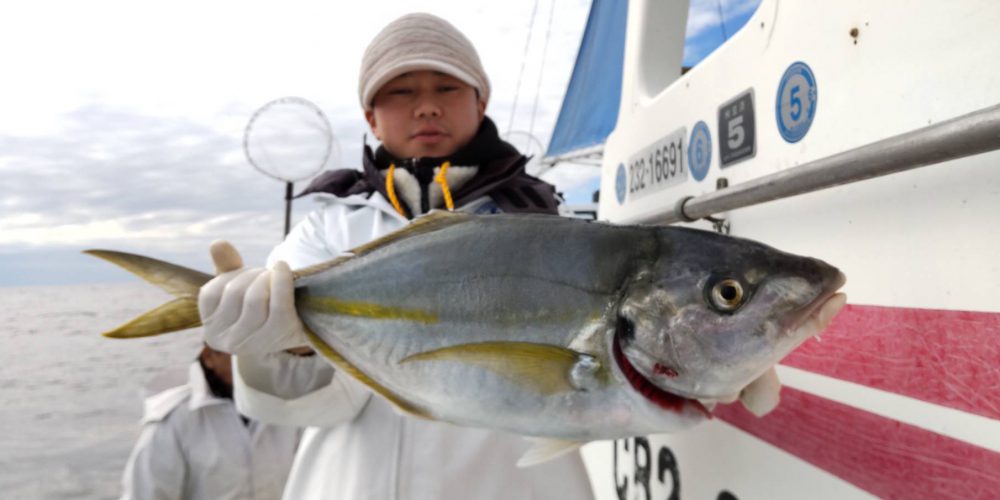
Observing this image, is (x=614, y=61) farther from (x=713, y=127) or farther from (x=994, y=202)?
(x=994, y=202)

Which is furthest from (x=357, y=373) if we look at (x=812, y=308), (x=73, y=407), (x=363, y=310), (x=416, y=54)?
(x=73, y=407)

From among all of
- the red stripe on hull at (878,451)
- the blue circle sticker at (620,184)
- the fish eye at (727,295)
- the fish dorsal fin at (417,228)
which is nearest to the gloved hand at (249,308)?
the fish dorsal fin at (417,228)

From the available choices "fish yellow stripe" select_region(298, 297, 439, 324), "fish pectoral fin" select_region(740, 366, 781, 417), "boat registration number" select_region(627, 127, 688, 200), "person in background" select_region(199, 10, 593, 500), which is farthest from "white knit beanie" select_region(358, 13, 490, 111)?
"fish pectoral fin" select_region(740, 366, 781, 417)

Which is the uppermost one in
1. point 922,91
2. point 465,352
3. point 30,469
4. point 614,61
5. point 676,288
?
point 614,61

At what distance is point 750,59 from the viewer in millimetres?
2059

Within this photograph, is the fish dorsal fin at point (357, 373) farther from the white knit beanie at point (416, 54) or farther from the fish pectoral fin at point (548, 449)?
the white knit beanie at point (416, 54)

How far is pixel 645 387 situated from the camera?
51.1 inches

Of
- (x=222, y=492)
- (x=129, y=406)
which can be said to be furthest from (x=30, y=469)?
(x=222, y=492)

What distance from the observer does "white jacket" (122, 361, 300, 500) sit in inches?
157

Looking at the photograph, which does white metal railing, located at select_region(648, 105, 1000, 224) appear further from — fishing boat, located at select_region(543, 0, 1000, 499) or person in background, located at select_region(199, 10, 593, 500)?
person in background, located at select_region(199, 10, 593, 500)

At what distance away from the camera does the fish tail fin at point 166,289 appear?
1.46 m

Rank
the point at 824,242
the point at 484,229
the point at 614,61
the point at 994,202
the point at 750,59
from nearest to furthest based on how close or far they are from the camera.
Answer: the point at 994,202 < the point at 484,229 < the point at 824,242 < the point at 750,59 < the point at 614,61

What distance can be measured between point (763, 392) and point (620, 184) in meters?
1.75

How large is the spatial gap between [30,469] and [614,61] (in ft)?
37.8
